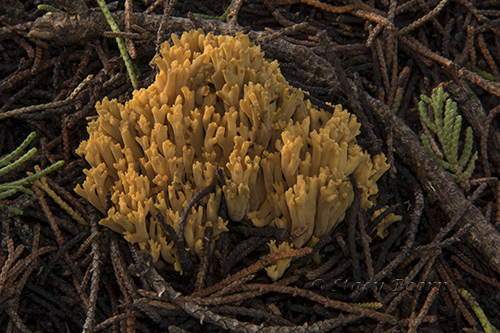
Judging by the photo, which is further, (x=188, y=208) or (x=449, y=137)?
(x=449, y=137)

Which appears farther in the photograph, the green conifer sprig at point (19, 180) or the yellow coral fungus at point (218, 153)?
the green conifer sprig at point (19, 180)

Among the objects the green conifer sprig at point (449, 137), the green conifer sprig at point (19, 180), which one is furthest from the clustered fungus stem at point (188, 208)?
the green conifer sprig at point (449, 137)

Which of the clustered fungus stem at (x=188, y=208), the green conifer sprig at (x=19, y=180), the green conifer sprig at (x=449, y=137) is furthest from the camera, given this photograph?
the green conifer sprig at (x=449, y=137)

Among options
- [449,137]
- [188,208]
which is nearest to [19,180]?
[188,208]

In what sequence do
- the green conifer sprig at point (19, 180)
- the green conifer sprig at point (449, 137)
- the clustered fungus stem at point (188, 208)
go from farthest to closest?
the green conifer sprig at point (449, 137)
the green conifer sprig at point (19, 180)
the clustered fungus stem at point (188, 208)

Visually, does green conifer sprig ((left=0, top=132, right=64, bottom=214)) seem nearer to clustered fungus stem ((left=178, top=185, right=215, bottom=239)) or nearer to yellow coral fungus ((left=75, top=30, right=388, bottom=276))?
yellow coral fungus ((left=75, top=30, right=388, bottom=276))

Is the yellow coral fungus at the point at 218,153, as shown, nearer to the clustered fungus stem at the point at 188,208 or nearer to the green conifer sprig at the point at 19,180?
the clustered fungus stem at the point at 188,208

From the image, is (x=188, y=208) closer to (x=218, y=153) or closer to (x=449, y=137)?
(x=218, y=153)
